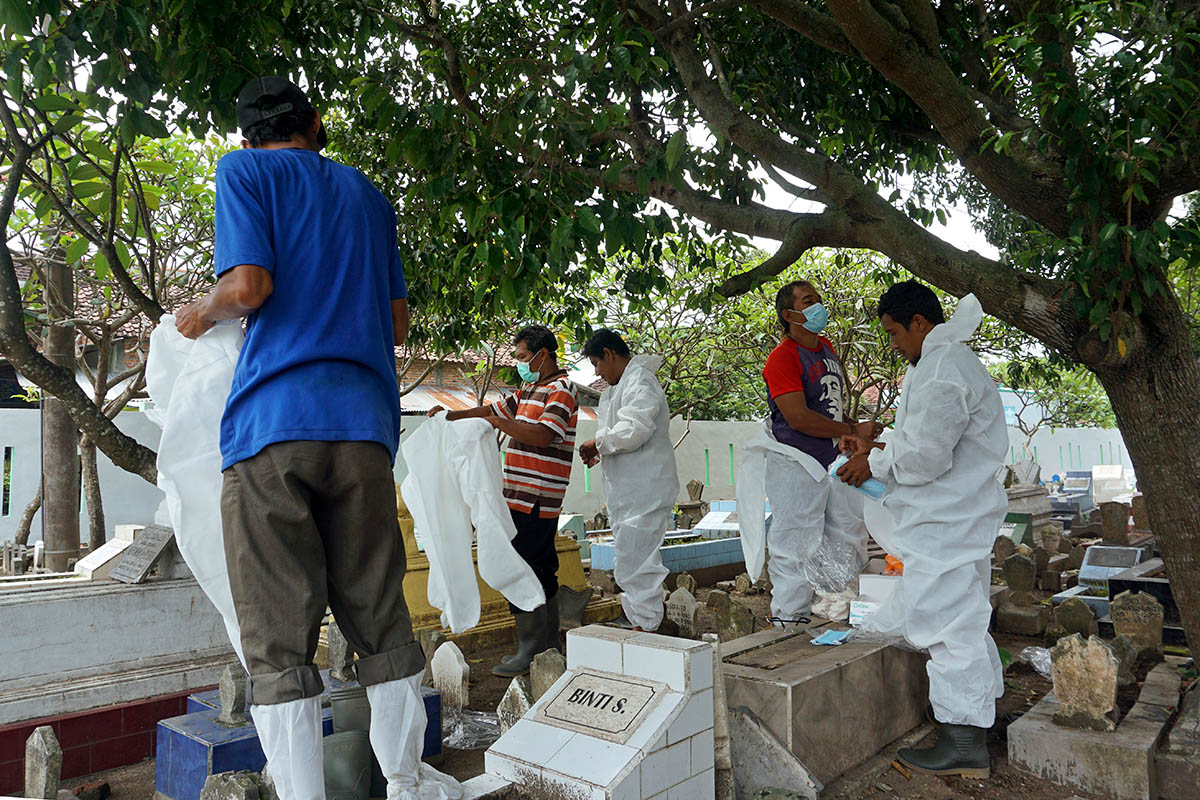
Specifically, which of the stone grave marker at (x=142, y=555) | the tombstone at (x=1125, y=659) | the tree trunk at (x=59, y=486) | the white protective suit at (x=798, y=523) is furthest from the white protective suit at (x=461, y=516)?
the tree trunk at (x=59, y=486)

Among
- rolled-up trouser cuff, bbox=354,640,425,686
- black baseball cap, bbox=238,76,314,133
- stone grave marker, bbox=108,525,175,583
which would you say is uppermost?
black baseball cap, bbox=238,76,314,133

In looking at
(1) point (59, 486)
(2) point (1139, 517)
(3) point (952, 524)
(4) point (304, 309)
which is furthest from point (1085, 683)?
(2) point (1139, 517)

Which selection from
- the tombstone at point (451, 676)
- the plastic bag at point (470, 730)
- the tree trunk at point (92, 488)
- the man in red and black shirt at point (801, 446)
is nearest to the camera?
the plastic bag at point (470, 730)

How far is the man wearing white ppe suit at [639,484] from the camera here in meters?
4.84

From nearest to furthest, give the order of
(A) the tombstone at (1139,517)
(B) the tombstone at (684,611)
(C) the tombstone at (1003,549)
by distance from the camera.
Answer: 1. (B) the tombstone at (684,611)
2. (C) the tombstone at (1003,549)
3. (A) the tombstone at (1139,517)

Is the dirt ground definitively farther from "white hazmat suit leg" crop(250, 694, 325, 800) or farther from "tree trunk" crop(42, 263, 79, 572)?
"tree trunk" crop(42, 263, 79, 572)

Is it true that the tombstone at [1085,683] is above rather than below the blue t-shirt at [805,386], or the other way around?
below

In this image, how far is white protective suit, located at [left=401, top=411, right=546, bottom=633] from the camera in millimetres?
3682

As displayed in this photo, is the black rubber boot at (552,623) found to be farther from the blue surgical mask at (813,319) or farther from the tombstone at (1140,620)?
the tombstone at (1140,620)

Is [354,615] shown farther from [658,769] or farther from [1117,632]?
[1117,632]

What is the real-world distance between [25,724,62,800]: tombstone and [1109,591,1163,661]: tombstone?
188 inches

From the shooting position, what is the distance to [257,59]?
337 centimetres

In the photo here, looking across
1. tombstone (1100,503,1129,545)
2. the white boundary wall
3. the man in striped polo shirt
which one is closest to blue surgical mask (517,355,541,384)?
the man in striped polo shirt

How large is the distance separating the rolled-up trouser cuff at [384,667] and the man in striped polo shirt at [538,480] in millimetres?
2311
